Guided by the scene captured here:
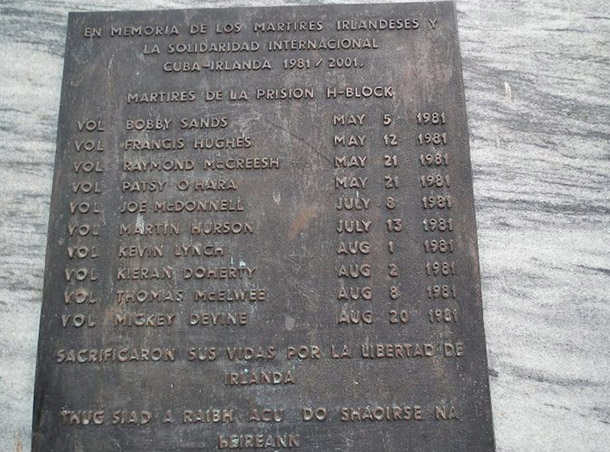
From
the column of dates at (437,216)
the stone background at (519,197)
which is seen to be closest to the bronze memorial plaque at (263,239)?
the column of dates at (437,216)

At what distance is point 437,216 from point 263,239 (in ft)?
3.93

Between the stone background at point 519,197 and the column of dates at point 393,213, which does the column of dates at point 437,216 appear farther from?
the stone background at point 519,197

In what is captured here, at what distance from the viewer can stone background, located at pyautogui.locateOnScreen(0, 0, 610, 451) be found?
12.8ft

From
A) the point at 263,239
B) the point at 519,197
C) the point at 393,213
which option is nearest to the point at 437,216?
the point at 393,213

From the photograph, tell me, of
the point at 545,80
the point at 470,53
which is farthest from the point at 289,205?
the point at 545,80

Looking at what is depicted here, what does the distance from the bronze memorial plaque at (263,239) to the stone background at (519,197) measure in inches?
8.4

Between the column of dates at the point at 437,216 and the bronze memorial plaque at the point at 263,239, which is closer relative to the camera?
the bronze memorial plaque at the point at 263,239

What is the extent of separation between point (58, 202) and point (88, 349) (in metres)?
1.05

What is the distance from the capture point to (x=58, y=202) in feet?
13.6

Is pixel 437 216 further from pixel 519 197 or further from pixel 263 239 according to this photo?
pixel 263 239

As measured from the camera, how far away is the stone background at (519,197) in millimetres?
3904

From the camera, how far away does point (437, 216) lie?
13.4 ft

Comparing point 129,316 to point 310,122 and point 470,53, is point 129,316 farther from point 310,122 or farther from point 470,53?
point 470,53

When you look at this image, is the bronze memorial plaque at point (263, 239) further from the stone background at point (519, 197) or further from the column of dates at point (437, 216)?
the stone background at point (519, 197)
